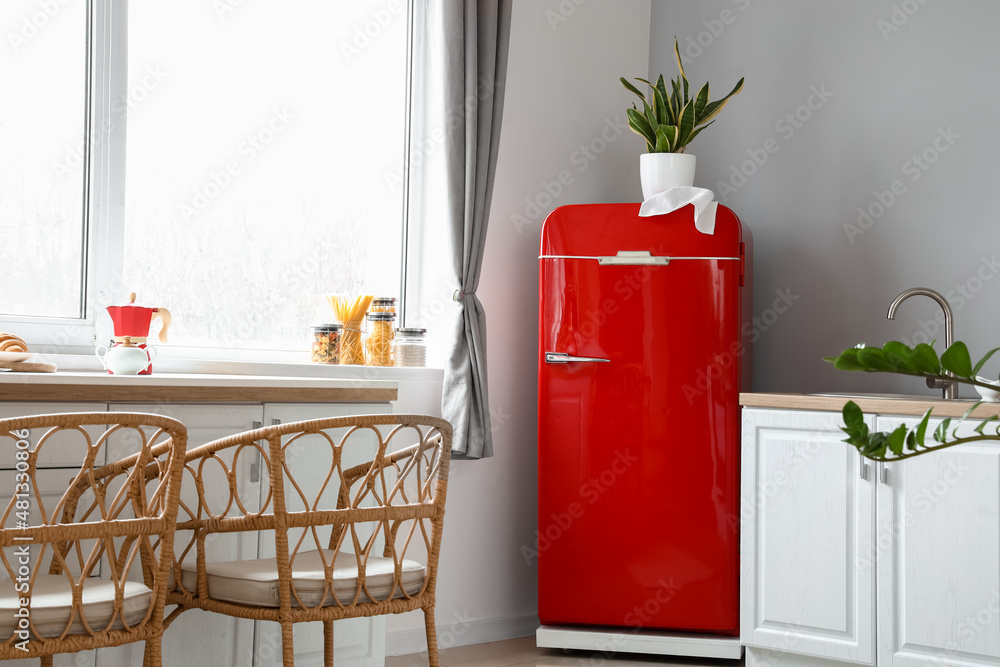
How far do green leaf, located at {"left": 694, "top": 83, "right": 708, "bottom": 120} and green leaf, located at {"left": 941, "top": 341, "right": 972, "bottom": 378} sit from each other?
8.49 ft

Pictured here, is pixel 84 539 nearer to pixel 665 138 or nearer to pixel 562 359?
pixel 562 359

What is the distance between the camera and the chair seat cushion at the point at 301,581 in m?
1.81

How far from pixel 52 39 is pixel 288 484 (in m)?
1.41

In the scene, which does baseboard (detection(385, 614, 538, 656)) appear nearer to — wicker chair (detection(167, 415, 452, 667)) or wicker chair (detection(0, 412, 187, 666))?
wicker chair (detection(167, 415, 452, 667))

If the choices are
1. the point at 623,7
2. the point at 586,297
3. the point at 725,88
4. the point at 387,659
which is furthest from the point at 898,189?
the point at 387,659

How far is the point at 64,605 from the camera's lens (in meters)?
1.53

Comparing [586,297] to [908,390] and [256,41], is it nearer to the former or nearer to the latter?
[908,390]
